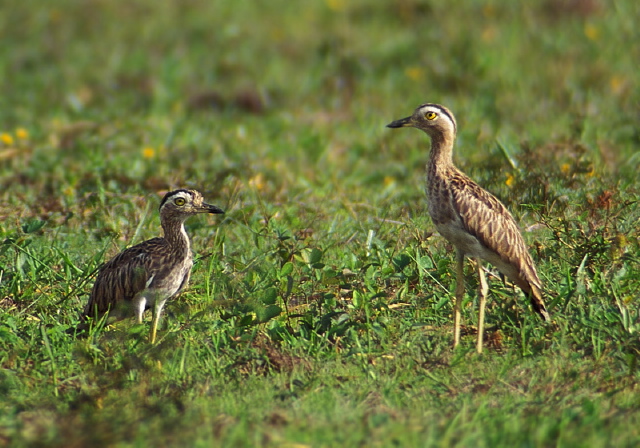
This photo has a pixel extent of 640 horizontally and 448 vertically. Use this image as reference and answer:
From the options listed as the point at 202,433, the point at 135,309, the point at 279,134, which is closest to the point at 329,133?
the point at 279,134

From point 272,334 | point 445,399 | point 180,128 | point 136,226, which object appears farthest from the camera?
point 180,128

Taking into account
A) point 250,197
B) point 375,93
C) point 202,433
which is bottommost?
point 202,433

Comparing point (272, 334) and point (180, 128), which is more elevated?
point (180, 128)

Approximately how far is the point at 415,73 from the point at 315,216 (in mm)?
4352

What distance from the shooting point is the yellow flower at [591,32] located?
1202cm

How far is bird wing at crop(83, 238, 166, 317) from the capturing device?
623cm

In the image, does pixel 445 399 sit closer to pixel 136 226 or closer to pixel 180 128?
pixel 136 226

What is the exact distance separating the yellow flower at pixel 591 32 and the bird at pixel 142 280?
7.09 m

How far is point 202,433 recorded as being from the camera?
15.2 ft

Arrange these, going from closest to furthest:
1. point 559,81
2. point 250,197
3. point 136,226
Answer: point 136,226 < point 250,197 < point 559,81

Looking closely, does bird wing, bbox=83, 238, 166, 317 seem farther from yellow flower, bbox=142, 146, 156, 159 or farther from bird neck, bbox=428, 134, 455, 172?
yellow flower, bbox=142, 146, 156, 159

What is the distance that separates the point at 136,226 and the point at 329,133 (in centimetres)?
327

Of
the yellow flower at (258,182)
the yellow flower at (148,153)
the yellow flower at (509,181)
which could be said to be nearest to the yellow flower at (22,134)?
the yellow flower at (148,153)

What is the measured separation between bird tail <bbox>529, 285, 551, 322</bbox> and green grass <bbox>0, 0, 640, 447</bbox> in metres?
0.05
